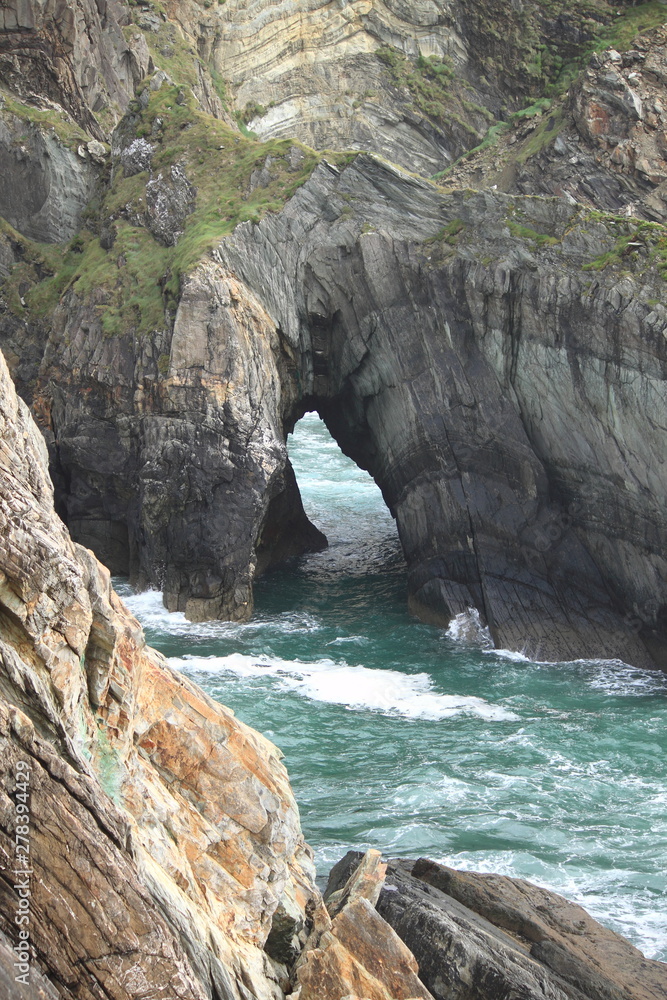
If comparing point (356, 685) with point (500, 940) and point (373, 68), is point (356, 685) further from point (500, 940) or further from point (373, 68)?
point (373, 68)

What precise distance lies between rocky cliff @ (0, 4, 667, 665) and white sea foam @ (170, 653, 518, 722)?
13.0 feet

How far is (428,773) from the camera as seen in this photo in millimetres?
19031

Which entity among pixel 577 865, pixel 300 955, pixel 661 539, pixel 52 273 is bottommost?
pixel 577 865

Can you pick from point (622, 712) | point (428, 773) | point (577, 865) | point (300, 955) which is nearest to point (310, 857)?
point (300, 955)

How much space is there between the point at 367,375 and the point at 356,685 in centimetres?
1125

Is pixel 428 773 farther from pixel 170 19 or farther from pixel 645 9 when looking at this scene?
pixel 170 19

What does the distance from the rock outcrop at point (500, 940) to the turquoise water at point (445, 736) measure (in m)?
1.16

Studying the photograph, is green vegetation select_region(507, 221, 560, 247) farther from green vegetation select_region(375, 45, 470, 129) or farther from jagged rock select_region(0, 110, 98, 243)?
green vegetation select_region(375, 45, 470, 129)

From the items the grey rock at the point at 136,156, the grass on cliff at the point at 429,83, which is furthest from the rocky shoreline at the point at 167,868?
the grass on cliff at the point at 429,83

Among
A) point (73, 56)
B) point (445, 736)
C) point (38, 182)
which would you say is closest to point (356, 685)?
point (445, 736)

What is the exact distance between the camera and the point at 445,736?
21.2 metres

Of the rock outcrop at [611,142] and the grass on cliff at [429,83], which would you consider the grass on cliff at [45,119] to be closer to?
the rock outcrop at [611,142]

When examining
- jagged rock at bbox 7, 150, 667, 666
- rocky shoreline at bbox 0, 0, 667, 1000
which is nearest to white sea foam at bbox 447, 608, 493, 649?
jagged rock at bbox 7, 150, 667, 666

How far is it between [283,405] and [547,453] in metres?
8.97
